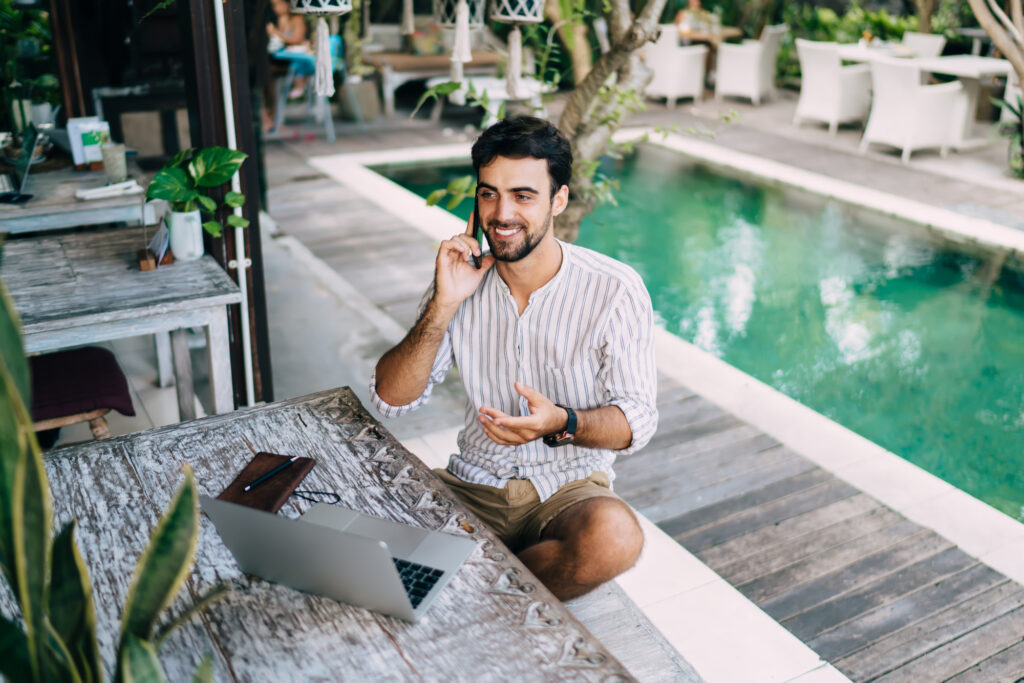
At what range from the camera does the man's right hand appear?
1.97 m

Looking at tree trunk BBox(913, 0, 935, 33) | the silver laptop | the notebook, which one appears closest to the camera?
the silver laptop

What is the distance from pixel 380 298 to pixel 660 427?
1.85 m

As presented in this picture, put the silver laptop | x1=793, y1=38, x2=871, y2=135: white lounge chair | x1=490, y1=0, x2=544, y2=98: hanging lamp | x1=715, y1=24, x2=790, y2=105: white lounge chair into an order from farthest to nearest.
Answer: x1=715, y1=24, x2=790, y2=105: white lounge chair, x1=793, y1=38, x2=871, y2=135: white lounge chair, x1=490, y1=0, x2=544, y2=98: hanging lamp, the silver laptop

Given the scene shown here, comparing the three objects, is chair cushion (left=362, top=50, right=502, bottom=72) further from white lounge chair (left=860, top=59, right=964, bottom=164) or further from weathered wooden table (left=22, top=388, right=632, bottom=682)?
weathered wooden table (left=22, top=388, right=632, bottom=682)

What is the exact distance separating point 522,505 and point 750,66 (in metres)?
9.15

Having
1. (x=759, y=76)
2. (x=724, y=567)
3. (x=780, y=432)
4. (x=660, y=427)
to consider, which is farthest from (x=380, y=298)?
(x=759, y=76)

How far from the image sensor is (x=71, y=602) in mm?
958

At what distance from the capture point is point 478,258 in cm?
203

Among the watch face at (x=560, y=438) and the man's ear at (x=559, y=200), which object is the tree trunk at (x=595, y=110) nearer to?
the man's ear at (x=559, y=200)

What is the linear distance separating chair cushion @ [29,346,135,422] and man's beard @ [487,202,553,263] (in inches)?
49.2

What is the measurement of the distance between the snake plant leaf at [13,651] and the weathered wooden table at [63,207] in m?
2.06

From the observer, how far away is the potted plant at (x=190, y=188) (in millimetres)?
2633

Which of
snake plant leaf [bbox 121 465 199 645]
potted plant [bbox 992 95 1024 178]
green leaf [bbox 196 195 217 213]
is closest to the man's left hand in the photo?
snake plant leaf [bbox 121 465 199 645]

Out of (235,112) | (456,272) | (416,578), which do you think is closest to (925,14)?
(235,112)
